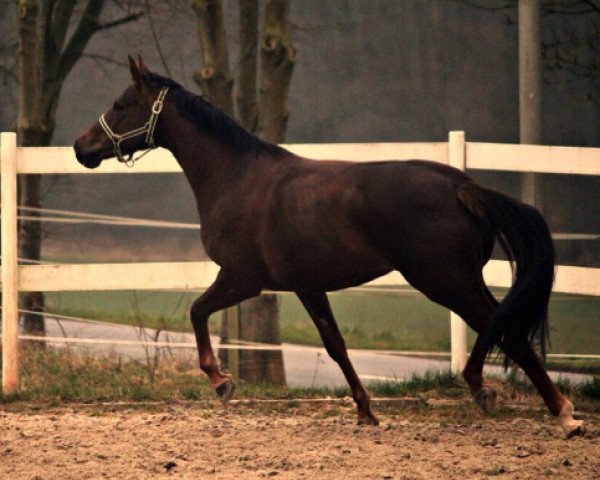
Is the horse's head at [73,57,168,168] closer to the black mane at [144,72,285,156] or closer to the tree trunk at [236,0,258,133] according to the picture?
the black mane at [144,72,285,156]

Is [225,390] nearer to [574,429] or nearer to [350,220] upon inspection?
[350,220]

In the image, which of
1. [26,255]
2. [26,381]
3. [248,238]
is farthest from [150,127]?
[26,255]

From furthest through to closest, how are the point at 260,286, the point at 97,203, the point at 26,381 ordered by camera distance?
the point at 97,203
the point at 26,381
the point at 260,286

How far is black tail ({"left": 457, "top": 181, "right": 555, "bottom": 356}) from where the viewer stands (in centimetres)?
641

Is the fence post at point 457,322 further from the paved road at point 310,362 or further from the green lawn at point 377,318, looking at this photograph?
the green lawn at point 377,318

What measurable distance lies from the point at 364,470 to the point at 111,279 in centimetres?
348

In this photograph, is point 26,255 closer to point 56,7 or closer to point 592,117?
point 56,7

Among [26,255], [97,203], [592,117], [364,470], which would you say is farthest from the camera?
[97,203]

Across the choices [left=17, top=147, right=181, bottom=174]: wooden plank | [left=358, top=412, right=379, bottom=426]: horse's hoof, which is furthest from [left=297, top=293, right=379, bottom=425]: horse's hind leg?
[left=17, top=147, right=181, bottom=174]: wooden plank

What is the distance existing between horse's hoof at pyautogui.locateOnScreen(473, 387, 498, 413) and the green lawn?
5259 mm

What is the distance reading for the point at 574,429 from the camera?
6.42m

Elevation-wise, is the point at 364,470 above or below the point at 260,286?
below

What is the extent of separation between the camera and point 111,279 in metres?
8.79

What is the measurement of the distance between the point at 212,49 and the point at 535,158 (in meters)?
3.13
